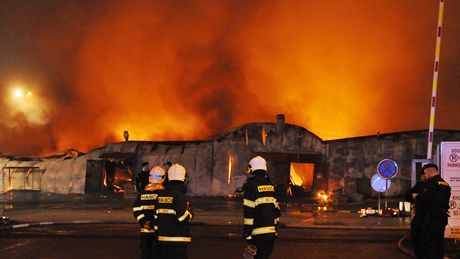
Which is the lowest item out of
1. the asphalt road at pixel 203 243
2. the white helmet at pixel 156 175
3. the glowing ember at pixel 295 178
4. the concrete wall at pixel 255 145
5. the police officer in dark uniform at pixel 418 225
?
the asphalt road at pixel 203 243

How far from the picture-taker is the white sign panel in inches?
471

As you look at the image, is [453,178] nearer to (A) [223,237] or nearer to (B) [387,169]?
(A) [223,237]

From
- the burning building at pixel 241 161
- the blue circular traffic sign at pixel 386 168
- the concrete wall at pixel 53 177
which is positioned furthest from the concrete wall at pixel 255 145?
the blue circular traffic sign at pixel 386 168

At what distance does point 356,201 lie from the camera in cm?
2994

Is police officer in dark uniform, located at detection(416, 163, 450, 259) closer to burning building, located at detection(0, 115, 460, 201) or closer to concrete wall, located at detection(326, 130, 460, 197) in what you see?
burning building, located at detection(0, 115, 460, 201)

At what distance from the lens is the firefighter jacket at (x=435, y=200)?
9.87 metres

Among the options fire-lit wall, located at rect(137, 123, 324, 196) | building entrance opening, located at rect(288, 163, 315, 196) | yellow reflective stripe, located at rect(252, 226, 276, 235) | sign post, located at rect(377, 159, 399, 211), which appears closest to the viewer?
yellow reflective stripe, located at rect(252, 226, 276, 235)

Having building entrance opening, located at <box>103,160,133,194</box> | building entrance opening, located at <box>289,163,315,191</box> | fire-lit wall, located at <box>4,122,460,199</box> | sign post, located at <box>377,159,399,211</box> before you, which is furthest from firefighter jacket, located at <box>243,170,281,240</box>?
building entrance opening, located at <box>103,160,133,194</box>

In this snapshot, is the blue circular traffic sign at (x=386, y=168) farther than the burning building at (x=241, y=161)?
No

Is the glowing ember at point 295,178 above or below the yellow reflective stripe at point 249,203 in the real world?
above

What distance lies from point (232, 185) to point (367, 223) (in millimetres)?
15040

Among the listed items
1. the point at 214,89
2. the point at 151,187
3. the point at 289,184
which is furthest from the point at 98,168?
the point at 151,187

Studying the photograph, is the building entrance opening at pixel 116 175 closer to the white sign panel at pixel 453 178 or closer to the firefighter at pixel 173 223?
the white sign panel at pixel 453 178

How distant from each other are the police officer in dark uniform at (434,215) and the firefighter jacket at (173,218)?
15.2 ft
